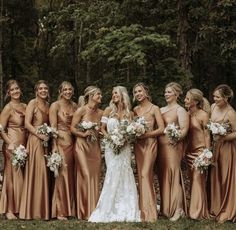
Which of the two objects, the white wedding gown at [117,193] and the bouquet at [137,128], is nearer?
the bouquet at [137,128]

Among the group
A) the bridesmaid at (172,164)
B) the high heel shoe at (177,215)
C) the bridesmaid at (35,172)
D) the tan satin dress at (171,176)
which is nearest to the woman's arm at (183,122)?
the bridesmaid at (172,164)

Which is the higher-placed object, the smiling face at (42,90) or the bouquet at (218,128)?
the smiling face at (42,90)

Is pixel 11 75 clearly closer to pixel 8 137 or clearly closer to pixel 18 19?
pixel 18 19

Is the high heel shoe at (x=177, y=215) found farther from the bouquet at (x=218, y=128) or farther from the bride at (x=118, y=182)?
the bouquet at (x=218, y=128)

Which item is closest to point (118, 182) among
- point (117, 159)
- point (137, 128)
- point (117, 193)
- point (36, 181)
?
point (117, 193)

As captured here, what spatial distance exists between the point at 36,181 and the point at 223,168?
359 cm

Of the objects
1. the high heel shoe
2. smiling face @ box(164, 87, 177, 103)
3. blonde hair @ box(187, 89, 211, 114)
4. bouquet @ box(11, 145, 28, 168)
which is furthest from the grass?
smiling face @ box(164, 87, 177, 103)

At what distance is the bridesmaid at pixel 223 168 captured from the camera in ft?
30.7

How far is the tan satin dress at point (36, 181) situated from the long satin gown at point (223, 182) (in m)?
3.21

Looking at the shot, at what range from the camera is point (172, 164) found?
375 inches

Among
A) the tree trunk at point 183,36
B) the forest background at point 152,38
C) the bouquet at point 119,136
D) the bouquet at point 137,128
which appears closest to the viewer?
the bouquet at point 137,128

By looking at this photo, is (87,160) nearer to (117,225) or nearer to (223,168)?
(117,225)

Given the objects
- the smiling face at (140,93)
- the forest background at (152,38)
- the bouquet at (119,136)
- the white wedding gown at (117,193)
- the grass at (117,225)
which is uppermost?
the forest background at (152,38)

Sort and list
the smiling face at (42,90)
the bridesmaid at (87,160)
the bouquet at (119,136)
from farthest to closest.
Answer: the smiling face at (42,90) < the bridesmaid at (87,160) < the bouquet at (119,136)
